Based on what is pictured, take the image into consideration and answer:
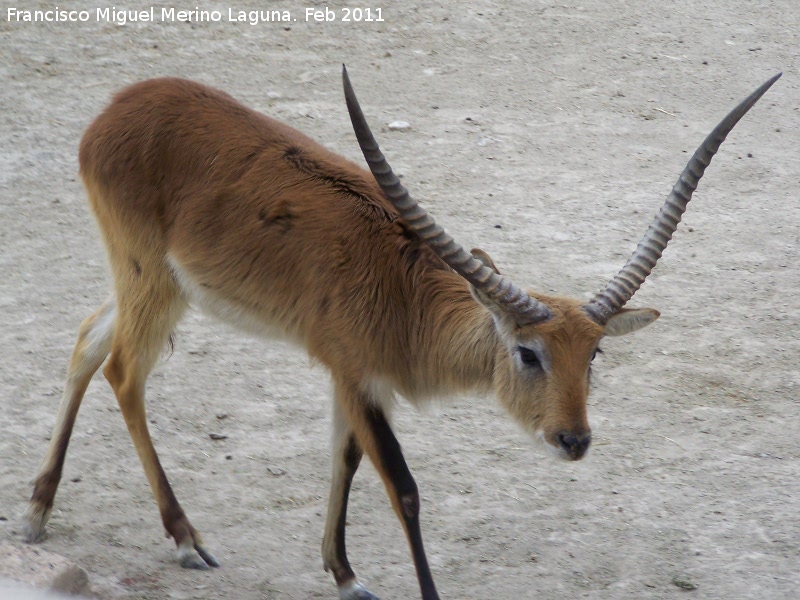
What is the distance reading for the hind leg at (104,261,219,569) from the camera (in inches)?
207

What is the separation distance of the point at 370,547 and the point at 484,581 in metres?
0.62

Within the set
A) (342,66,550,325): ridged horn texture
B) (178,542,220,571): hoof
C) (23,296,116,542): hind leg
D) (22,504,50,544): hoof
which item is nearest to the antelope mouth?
(342,66,550,325): ridged horn texture

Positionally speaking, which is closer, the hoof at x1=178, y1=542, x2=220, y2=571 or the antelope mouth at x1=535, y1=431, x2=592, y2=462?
the antelope mouth at x1=535, y1=431, x2=592, y2=462

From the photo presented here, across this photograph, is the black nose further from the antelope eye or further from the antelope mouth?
the antelope eye

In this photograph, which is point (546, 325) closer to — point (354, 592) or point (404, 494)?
point (404, 494)

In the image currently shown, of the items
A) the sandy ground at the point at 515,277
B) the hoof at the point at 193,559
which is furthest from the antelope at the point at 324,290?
the sandy ground at the point at 515,277

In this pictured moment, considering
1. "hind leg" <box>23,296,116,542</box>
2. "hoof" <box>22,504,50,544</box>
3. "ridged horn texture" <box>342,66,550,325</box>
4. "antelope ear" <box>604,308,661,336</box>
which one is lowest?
"hoof" <box>22,504,50,544</box>

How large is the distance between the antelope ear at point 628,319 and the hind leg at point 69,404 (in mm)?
2559

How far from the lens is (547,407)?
181 inches

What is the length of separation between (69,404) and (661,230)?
10.2ft

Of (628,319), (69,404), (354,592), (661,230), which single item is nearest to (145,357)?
(69,404)

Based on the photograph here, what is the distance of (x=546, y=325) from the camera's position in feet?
15.1

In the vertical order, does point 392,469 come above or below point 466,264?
below

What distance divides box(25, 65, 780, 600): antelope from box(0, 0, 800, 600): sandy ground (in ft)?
1.61
